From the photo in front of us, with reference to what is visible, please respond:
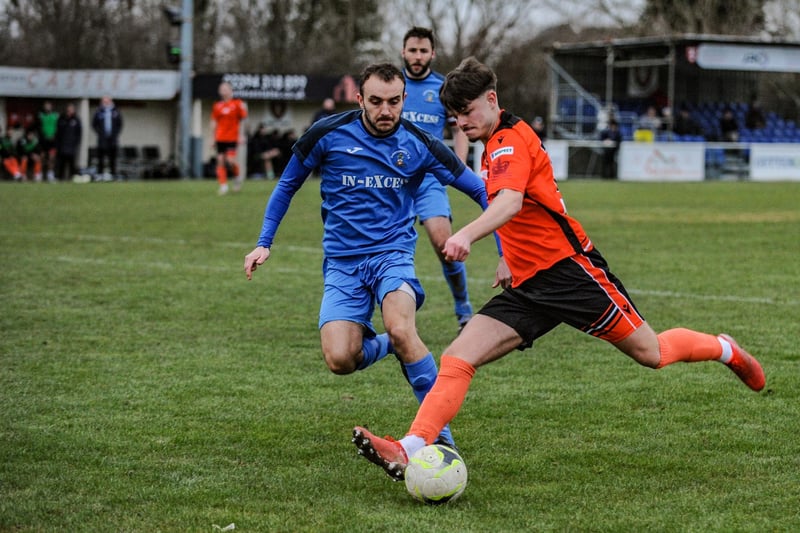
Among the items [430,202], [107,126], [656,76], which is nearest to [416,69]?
[430,202]

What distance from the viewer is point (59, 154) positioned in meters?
30.4

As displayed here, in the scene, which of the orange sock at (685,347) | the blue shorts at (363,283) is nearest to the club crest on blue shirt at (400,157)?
the blue shorts at (363,283)

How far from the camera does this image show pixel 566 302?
4.68 meters

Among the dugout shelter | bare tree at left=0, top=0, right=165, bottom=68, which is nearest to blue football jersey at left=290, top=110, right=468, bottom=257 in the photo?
the dugout shelter

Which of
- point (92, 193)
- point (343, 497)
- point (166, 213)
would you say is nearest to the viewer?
point (343, 497)

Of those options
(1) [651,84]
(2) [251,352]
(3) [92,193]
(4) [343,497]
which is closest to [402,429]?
(4) [343,497]

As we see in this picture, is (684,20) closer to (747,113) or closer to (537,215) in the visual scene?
(747,113)

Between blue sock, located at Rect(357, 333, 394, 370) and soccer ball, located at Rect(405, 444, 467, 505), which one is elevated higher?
blue sock, located at Rect(357, 333, 394, 370)

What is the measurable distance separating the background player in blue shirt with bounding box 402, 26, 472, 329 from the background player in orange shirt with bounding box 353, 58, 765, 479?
123 inches

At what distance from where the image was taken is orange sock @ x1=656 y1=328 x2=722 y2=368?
500 centimetres

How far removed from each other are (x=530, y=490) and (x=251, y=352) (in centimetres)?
328

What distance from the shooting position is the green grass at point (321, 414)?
4156mm

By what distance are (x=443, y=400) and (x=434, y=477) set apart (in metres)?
0.38

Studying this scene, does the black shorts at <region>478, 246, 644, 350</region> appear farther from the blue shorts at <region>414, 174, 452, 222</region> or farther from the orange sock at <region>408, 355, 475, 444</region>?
the blue shorts at <region>414, 174, 452, 222</region>
